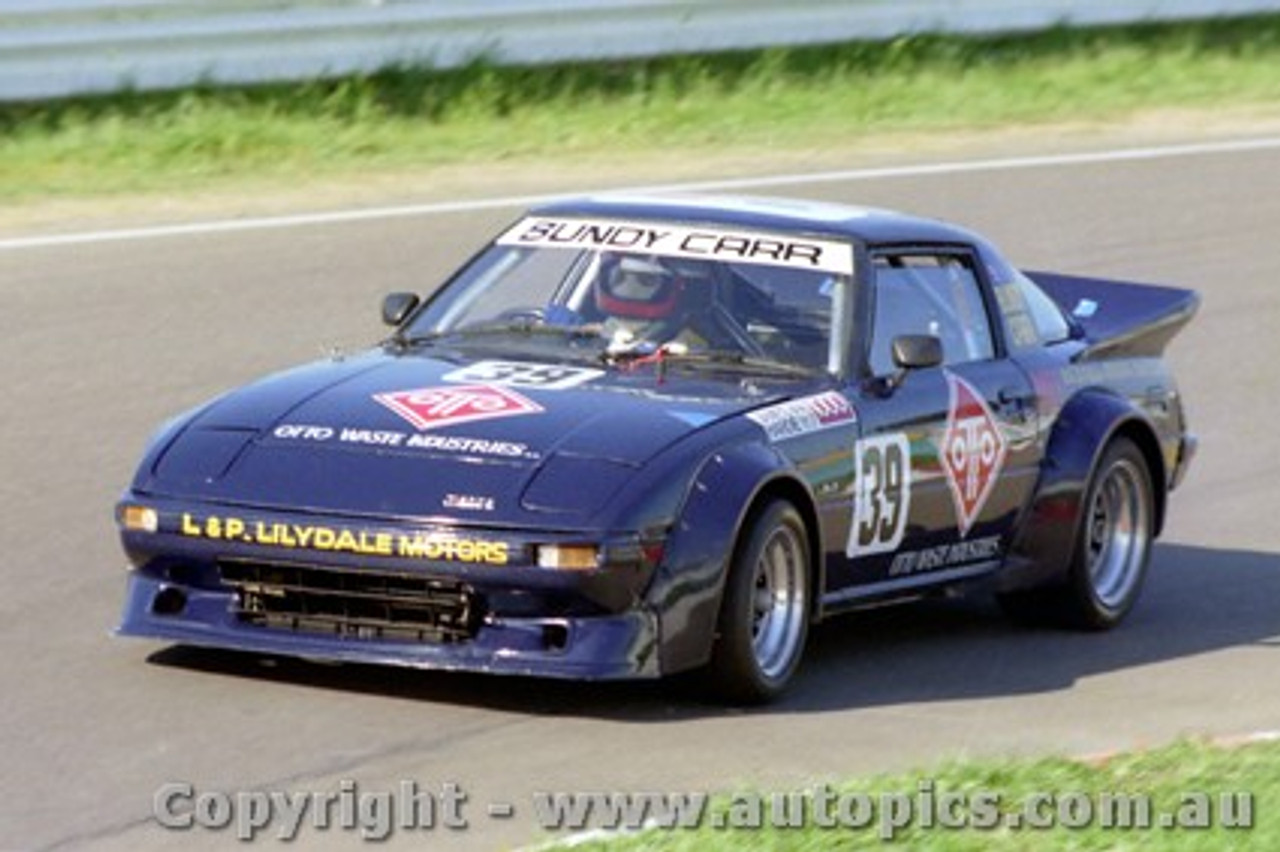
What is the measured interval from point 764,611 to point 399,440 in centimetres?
115

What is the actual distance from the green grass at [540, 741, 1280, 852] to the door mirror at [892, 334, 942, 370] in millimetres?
1841

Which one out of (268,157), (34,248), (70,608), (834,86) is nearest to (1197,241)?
(834,86)

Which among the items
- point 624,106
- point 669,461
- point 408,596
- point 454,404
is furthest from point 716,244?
point 624,106

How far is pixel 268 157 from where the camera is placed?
17297 millimetres

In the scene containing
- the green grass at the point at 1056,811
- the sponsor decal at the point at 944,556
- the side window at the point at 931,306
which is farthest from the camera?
the side window at the point at 931,306

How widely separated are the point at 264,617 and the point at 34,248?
6.77 m

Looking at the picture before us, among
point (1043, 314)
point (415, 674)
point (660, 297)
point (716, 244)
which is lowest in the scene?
point (415, 674)

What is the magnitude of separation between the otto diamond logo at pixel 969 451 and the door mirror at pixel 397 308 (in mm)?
1726

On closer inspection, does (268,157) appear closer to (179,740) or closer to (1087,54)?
(1087,54)

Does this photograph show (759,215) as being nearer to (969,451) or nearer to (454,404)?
(969,451)

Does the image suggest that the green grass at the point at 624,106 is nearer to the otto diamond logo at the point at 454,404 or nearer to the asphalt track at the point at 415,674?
the asphalt track at the point at 415,674

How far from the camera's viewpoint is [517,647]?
8586 millimetres

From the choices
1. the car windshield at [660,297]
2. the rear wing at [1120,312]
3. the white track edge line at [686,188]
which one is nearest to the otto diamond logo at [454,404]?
the car windshield at [660,297]

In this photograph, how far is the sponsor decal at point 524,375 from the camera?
30.7 feet
